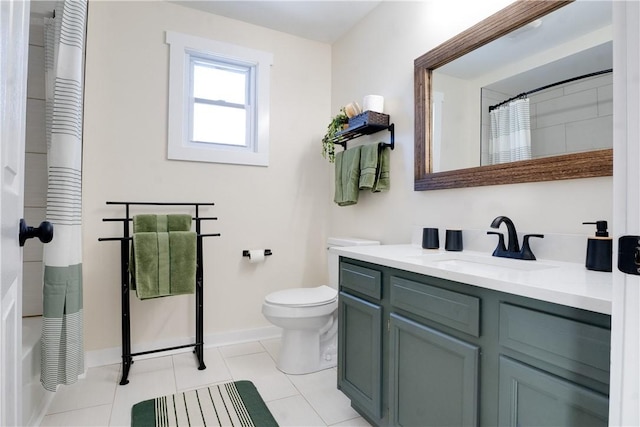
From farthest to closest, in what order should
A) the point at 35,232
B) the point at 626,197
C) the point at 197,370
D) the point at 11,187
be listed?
the point at 197,370 < the point at 35,232 < the point at 11,187 < the point at 626,197

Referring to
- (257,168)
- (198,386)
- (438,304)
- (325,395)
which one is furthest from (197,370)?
(438,304)

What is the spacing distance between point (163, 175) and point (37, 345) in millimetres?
1190

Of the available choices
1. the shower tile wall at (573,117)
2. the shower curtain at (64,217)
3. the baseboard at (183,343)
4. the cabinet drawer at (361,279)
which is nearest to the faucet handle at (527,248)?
the shower tile wall at (573,117)

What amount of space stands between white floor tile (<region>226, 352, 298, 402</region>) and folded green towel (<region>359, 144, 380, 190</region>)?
1.30 metres

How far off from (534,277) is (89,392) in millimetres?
2240

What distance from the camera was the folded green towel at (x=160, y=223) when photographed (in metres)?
2.04

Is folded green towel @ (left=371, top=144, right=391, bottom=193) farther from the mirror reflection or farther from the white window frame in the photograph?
the white window frame

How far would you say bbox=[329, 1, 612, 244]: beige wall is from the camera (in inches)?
52.2

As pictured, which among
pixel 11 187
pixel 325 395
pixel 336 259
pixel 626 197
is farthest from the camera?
pixel 336 259

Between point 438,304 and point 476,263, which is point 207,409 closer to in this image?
point 438,304

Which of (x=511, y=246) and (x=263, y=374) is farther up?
(x=511, y=246)

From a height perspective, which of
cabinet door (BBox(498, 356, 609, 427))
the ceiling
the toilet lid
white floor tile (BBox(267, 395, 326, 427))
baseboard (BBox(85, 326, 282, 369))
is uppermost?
the ceiling

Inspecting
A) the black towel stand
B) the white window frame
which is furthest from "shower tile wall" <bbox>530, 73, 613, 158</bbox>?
the black towel stand

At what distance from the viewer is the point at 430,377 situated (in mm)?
1177
